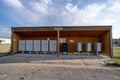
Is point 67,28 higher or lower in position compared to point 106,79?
higher

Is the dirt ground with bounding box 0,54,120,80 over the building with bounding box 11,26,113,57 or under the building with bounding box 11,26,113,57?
under

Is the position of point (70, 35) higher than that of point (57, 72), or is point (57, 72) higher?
point (70, 35)

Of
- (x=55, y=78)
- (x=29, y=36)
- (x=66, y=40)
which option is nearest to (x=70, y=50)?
(x=66, y=40)

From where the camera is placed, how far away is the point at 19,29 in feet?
44.9

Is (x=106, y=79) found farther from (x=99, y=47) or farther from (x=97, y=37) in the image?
(x=97, y=37)

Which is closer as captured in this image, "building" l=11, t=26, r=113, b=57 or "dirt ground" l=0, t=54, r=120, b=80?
"dirt ground" l=0, t=54, r=120, b=80

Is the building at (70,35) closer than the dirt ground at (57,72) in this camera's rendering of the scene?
No

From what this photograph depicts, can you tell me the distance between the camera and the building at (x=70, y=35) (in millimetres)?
12795

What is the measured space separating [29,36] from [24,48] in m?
2.51

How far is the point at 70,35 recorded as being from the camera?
15.5 meters

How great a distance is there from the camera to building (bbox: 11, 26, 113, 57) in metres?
12.8

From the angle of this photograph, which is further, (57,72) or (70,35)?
(70,35)

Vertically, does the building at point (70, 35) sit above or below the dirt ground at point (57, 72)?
above

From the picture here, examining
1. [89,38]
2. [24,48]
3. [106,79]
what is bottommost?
[106,79]
